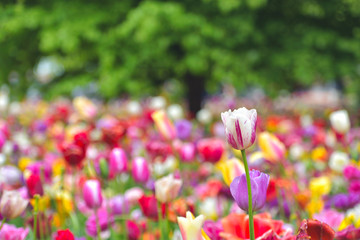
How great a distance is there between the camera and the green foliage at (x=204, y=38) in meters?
5.72

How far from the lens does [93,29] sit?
615 cm

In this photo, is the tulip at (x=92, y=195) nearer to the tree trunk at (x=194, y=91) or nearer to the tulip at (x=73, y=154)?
the tulip at (x=73, y=154)

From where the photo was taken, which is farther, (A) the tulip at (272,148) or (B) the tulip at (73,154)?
(B) the tulip at (73,154)

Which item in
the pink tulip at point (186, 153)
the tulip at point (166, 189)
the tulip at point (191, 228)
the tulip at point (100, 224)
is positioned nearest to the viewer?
the tulip at point (191, 228)

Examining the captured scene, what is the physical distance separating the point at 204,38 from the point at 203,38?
0.8 inches

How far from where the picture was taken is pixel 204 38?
5.89 meters

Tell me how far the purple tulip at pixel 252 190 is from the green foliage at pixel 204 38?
4504 mm

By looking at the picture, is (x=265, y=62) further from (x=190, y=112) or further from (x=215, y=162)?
(x=215, y=162)

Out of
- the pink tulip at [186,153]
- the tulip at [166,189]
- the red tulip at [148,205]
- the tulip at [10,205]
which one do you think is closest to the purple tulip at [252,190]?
the tulip at [166,189]

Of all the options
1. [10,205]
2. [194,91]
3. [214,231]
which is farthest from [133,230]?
[194,91]

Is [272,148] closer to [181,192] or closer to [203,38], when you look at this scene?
[181,192]

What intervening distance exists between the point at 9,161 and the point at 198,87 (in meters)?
4.98

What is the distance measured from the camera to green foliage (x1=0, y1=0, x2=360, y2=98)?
5.72m

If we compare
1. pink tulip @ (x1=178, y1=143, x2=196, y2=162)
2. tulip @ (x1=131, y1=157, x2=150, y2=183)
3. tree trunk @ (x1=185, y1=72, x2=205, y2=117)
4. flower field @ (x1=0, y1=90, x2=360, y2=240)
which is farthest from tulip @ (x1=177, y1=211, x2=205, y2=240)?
tree trunk @ (x1=185, y1=72, x2=205, y2=117)
